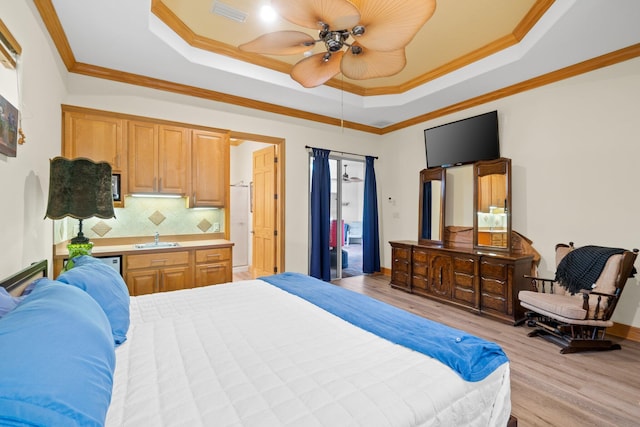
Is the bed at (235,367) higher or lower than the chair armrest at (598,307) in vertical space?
higher

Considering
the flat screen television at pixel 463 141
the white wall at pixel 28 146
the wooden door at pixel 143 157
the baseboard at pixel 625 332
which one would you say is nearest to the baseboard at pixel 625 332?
the baseboard at pixel 625 332

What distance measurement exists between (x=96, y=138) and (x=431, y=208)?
15.5 feet

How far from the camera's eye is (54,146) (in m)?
2.89

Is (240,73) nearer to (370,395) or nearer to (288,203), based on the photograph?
(288,203)

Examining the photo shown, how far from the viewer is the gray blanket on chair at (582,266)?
2.88 m

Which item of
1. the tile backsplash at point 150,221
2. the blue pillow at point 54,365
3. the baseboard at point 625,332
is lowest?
the baseboard at point 625,332

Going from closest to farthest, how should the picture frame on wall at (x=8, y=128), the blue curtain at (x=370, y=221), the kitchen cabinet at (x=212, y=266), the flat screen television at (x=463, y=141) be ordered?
1. the picture frame on wall at (x=8, y=128)
2. the kitchen cabinet at (x=212, y=266)
3. the flat screen television at (x=463, y=141)
4. the blue curtain at (x=370, y=221)

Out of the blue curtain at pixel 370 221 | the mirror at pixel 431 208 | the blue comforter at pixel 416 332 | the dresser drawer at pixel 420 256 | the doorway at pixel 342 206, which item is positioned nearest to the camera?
the blue comforter at pixel 416 332

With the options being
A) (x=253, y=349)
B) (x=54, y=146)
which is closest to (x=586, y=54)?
(x=253, y=349)

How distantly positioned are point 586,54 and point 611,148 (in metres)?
1.02

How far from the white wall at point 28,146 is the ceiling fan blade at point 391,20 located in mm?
2088

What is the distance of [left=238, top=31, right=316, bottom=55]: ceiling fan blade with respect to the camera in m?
2.09

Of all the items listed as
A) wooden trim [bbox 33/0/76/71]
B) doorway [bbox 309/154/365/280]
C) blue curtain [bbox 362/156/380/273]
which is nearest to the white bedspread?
wooden trim [bbox 33/0/76/71]

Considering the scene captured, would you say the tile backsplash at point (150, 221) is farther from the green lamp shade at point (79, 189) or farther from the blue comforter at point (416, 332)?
the blue comforter at point (416, 332)
